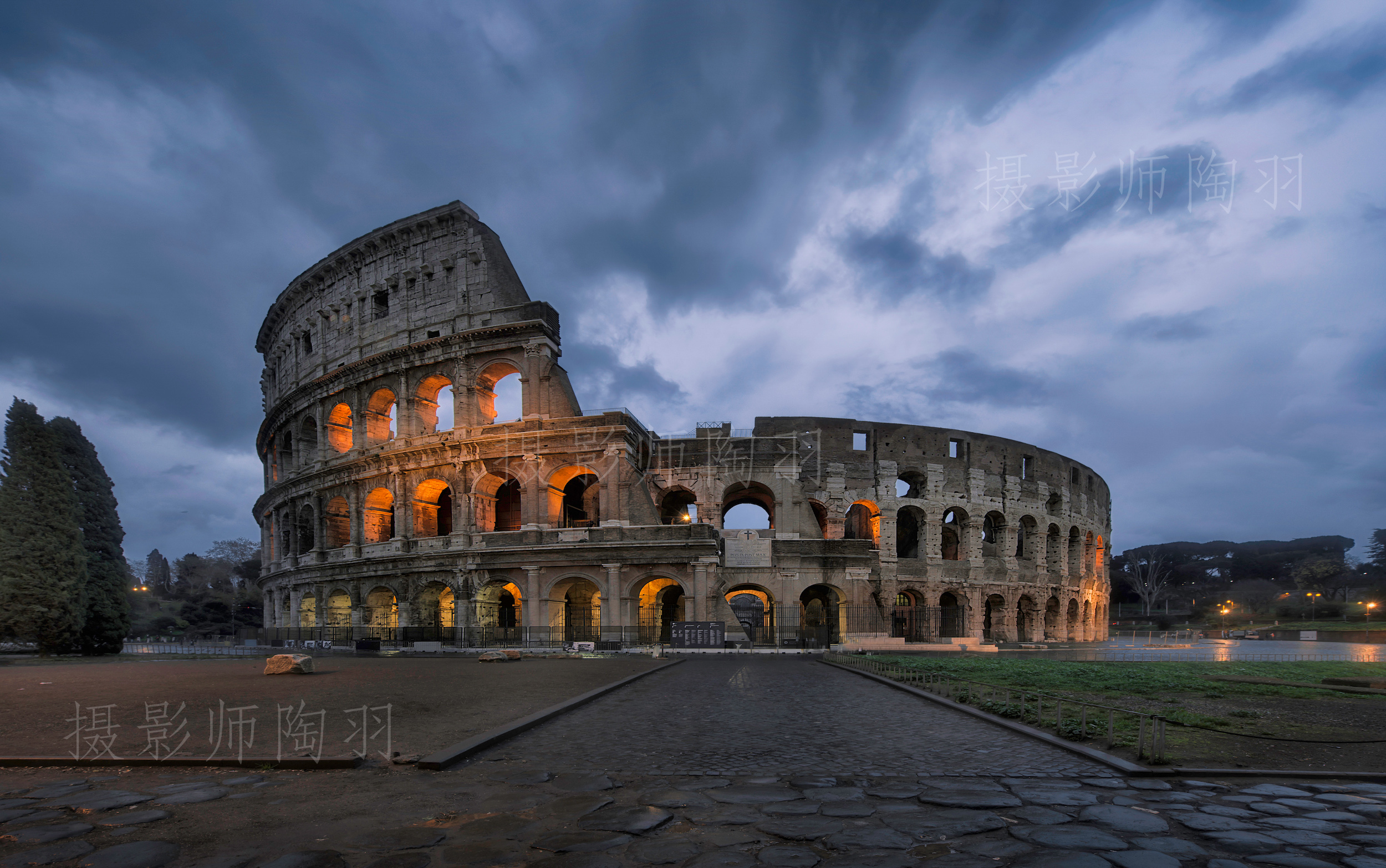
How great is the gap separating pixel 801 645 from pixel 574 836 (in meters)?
27.0

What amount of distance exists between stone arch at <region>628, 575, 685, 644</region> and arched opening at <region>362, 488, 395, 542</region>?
13609mm

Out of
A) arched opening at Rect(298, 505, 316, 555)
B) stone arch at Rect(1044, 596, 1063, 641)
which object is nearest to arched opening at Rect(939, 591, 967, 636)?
stone arch at Rect(1044, 596, 1063, 641)

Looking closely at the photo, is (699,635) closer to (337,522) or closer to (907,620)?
(907,620)

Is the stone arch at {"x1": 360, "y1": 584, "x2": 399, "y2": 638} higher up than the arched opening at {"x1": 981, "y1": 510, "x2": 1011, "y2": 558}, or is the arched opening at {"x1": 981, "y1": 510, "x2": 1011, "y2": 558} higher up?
the arched opening at {"x1": 981, "y1": 510, "x2": 1011, "y2": 558}

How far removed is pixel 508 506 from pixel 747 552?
1384 centimetres

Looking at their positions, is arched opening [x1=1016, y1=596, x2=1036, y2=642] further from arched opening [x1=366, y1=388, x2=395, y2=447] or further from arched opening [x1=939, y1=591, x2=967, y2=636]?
arched opening [x1=366, y1=388, x2=395, y2=447]

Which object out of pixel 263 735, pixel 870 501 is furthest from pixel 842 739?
pixel 870 501

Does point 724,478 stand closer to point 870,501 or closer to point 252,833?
point 870,501

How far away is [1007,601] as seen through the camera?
135 feet

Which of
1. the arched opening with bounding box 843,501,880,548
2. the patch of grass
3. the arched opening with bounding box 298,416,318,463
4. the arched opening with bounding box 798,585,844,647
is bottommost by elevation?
the arched opening with bounding box 798,585,844,647

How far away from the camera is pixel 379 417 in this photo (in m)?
38.5

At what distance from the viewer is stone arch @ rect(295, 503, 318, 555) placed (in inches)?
1614

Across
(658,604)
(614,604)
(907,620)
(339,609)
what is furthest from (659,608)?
(339,609)

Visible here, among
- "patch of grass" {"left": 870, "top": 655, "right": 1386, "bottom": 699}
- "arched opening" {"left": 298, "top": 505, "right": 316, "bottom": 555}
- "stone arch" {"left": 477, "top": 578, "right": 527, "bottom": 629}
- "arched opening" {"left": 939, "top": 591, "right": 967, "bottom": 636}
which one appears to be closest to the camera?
"patch of grass" {"left": 870, "top": 655, "right": 1386, "bottom": 699}
